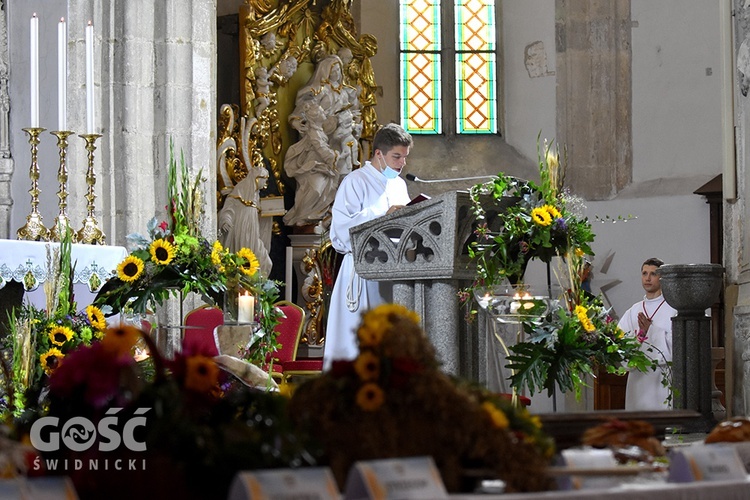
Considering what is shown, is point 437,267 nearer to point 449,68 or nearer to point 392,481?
point 392,481

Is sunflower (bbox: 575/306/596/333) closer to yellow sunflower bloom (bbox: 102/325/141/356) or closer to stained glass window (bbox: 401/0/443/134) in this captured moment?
yellow sunflower bloom (bbox: 102/325/141/356)

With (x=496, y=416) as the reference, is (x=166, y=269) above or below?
above

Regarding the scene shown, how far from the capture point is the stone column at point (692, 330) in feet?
25.3

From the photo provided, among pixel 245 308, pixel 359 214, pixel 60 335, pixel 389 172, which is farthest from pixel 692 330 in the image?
pixel 60 335

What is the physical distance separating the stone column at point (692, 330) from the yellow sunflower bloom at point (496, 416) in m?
5.43

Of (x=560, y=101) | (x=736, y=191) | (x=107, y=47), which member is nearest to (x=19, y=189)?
(x=107, y=47)

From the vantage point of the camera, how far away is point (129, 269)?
5652mm

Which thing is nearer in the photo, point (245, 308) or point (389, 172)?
point (245, 308)

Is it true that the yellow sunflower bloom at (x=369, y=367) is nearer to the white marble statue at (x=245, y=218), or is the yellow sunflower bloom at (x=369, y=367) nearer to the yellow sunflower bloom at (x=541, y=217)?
the yellow sunflower bloom at (x=541, y=217)

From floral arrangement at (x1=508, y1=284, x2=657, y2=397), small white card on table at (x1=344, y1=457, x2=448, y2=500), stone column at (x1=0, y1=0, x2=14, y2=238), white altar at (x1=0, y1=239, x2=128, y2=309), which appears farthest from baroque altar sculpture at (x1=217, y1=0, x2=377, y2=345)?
small white card on table at (x1=344, y1=457, x2=448, y2=500)

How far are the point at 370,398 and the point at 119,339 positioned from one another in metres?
0.45

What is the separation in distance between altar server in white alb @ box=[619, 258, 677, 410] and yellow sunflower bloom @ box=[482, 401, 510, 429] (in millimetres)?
6115

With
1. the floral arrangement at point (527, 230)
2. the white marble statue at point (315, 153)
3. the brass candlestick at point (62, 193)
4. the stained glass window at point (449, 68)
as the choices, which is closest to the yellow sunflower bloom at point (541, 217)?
the floral arrangement at point (527, 230)

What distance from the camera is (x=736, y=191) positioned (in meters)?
7.42
